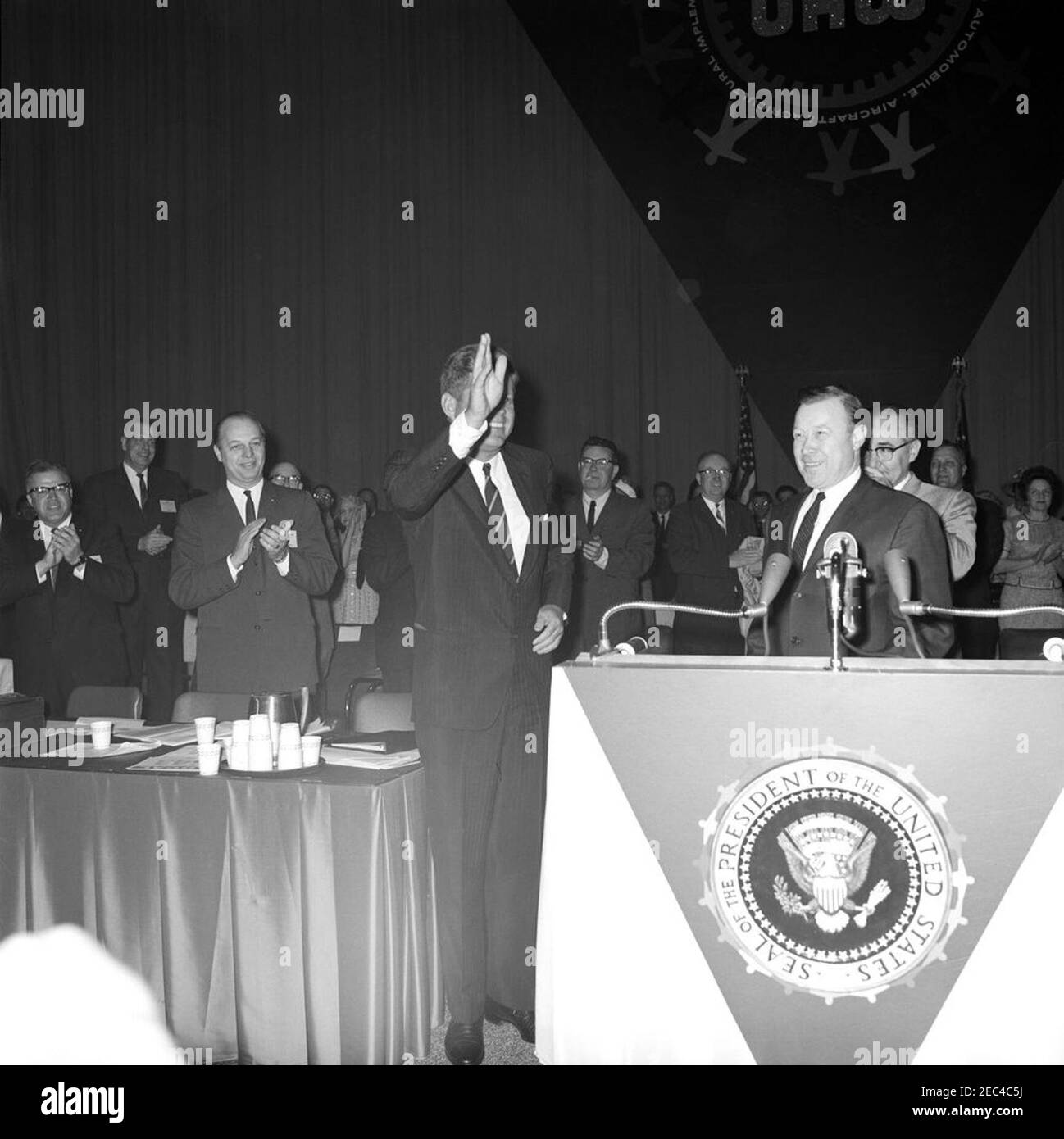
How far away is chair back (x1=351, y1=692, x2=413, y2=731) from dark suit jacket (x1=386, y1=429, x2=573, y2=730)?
0.63m

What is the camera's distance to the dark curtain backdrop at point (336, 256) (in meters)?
9.28

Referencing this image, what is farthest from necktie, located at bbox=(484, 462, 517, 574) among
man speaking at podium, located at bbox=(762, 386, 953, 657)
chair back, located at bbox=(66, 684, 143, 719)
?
chair back, located at bbox=(66, 684, 143, 719)

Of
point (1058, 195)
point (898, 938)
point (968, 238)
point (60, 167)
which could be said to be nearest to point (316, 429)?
point (60, 167)

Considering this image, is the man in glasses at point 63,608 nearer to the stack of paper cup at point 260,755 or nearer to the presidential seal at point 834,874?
the stack of paper cup at point 260,755

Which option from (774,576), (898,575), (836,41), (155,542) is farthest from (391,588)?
(836,41)

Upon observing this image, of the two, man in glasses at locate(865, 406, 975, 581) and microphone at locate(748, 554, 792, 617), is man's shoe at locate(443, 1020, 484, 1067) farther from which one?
man in glasses at locate(865, 406, 975, 581)

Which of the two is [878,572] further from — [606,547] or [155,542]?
[155,542]

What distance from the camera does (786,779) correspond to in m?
2.12

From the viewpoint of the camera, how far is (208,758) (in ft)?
8.69

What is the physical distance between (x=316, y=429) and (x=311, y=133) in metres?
2.48

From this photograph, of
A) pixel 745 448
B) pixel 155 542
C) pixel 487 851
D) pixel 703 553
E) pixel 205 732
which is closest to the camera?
pixel 205 732

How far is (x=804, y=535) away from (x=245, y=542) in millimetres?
1772

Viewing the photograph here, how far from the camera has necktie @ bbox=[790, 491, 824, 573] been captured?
2871 millimetres
